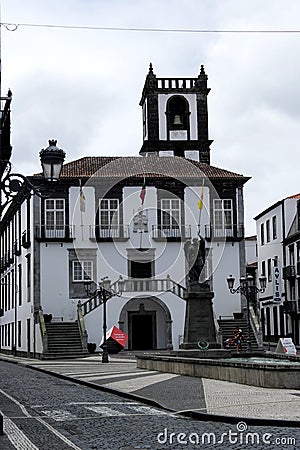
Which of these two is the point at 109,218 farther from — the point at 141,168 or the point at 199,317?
the point at 199,317

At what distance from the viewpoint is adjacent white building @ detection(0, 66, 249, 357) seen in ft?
147

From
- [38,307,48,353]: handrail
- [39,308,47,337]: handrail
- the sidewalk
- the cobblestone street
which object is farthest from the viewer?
[39,308,47,337]: handrail

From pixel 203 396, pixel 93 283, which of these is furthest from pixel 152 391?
pixel 93 283

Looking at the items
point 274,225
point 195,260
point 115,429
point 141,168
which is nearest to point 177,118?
point 141,168

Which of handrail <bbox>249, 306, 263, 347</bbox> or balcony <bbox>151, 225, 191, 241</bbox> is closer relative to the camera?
handrail <bbox>249, 306, 263, 347</bbox>

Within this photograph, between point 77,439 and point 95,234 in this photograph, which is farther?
point 95,234

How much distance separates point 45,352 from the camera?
137 ft

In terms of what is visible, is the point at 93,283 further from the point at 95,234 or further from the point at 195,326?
the point at 195,326

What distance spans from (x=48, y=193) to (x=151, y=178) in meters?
33.6

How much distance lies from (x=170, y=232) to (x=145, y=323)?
5153 millimetres

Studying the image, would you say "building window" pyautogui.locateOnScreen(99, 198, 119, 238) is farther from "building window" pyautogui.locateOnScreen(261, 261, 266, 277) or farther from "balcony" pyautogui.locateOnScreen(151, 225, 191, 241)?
"building window" pyautogui.locateOnScreen(261, 261, 266, 277)

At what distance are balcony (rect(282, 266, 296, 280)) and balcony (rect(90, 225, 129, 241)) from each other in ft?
43.8

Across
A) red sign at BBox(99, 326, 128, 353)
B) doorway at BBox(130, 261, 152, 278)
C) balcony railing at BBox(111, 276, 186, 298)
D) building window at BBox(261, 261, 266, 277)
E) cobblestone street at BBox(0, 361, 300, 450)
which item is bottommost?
cobblestone street at BBox(0, 361, 300, 450)

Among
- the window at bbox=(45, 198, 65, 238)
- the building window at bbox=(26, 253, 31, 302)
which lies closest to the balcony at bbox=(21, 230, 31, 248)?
the building window at bbox=(26, 253, 31, 302)
